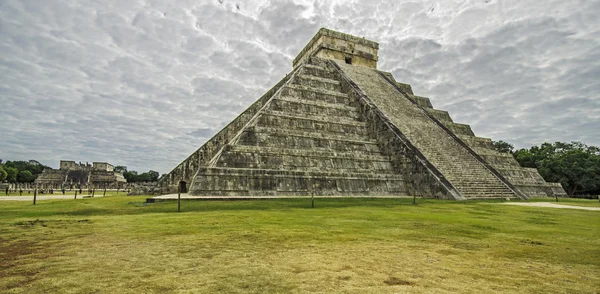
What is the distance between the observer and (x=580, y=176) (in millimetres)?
29391

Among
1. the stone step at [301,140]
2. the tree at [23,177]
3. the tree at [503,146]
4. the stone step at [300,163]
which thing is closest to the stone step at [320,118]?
the stone step at [301,140]

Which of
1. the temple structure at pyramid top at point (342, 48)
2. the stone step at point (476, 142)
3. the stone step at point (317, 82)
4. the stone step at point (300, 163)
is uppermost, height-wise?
the temple structure at pyramid top at point (342, 48)

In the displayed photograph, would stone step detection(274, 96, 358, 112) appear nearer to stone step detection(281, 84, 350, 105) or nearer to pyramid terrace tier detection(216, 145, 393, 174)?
stone step detection(281, 84, 350, 105)

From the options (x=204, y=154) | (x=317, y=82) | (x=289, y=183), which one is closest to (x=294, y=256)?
(x=289, y=183)

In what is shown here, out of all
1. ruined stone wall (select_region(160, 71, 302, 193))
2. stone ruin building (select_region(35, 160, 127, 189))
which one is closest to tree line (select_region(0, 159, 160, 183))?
stone ruin building (select_region(35, 160, 127, 189))

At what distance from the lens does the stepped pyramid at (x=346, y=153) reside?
53.5 ft

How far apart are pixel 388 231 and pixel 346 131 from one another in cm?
1449

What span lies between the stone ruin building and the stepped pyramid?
3693cm

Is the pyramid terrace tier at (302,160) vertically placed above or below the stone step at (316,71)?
below

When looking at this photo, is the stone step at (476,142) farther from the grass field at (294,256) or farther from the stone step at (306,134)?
the grass field at (294,256)

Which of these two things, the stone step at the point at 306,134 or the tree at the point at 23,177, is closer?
the stone step at the point at 306,134

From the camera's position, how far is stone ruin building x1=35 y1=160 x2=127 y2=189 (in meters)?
52.7

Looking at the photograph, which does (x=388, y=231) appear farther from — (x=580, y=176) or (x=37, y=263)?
(x=580, y=176)

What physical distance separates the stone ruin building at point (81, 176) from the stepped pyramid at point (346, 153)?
3693 cm
